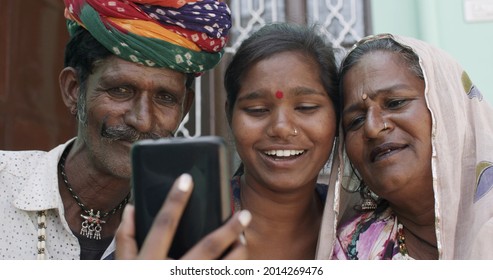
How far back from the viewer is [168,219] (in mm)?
1165

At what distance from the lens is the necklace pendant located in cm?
236

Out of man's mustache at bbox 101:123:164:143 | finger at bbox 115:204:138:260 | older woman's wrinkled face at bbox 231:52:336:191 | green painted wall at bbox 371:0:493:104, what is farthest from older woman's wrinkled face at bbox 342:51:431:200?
green painted wall at bbox 371:0:493:104

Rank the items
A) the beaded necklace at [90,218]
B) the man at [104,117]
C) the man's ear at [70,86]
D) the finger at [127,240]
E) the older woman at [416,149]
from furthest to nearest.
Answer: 1. the man's ear at [70,86]
2. the beaded necklace at [90,218]
3. the man at [104,117]
4. the older woman at [416,149]
5. the finger at [127,240]

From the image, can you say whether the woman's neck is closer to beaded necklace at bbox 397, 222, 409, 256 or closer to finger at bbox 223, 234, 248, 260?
beaded necklace at bbox 397, 222, 409, 256

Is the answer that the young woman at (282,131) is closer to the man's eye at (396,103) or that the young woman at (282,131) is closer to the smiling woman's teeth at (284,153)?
the smiling woman's teeth at (284,153)

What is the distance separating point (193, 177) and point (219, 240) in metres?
0.14

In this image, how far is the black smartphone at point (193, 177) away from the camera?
4.01 ft

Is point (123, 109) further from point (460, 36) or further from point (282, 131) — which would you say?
point (460, 36)

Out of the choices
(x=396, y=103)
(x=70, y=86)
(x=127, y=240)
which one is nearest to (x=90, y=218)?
(x=70, y=86)

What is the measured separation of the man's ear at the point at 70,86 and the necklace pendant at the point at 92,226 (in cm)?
48

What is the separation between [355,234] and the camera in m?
2.21

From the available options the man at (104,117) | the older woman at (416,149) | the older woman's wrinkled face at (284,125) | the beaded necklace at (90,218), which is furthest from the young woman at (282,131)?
the beaded necklace at (90,218)
